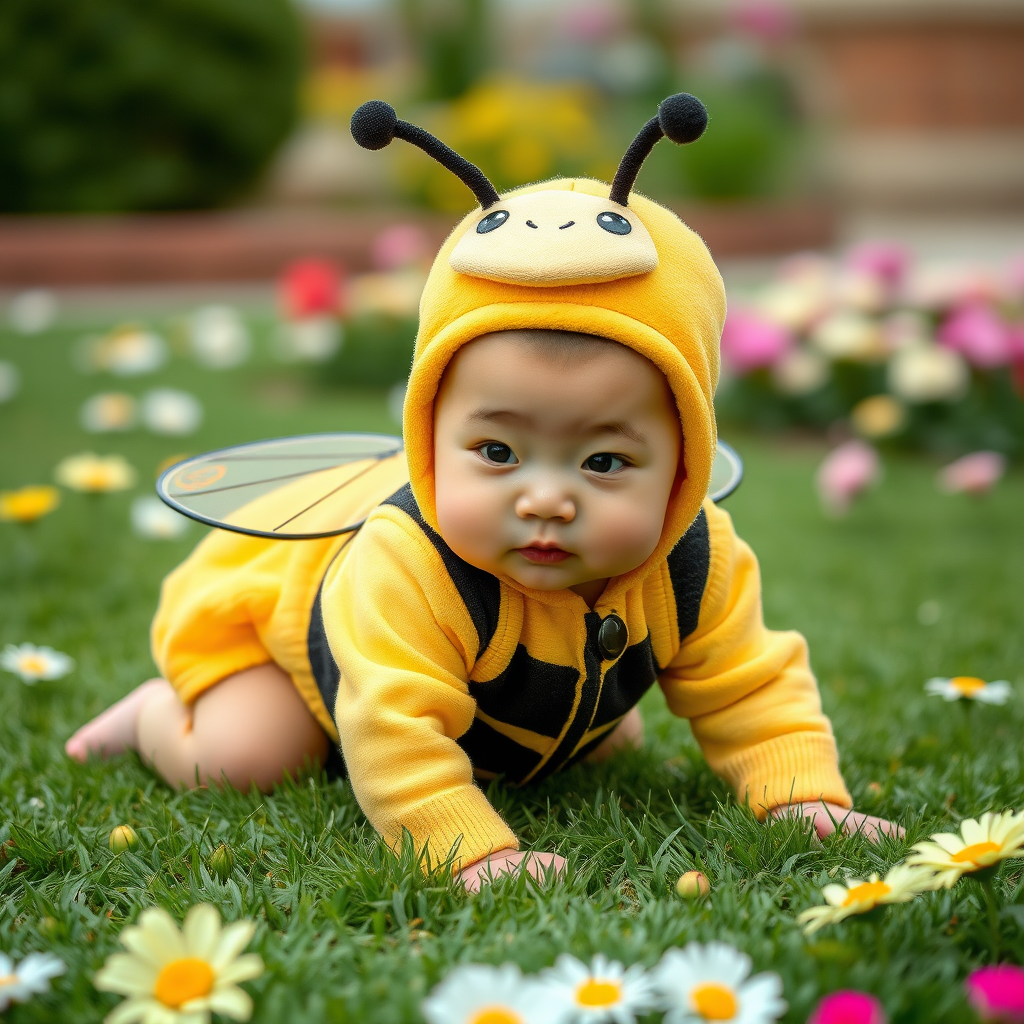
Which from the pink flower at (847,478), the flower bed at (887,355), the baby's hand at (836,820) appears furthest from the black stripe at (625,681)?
the flower bed at (887,355)

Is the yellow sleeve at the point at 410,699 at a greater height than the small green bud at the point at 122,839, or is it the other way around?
the yellow sleeve at the point at 410,699

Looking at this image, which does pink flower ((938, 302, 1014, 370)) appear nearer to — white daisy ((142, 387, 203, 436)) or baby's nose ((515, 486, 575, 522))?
white daisy ((142, 387, 203, 436))

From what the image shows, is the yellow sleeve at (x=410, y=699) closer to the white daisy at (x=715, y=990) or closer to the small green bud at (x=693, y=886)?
the small green bud at (x=693, y=886)

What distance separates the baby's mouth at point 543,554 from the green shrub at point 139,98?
→ 6423 millimetres

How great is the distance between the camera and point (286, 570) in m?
Answer: 1.78

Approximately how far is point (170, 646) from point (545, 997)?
92cm

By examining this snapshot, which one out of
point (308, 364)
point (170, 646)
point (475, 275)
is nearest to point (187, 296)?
point (308, 364)

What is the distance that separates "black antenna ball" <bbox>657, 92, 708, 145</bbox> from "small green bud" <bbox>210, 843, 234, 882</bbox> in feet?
3.16

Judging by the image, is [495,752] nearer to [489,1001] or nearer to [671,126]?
[489,1001]

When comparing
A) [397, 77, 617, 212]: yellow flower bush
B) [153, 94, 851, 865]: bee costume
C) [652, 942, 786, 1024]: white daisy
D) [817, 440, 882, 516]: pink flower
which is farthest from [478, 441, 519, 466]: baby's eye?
[397, 77, 617, 212]: yellow flower bush

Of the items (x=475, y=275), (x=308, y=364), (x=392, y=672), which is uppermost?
(x=475, y=275)

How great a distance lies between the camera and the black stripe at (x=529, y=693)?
5.08 feet

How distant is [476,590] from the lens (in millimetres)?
1514

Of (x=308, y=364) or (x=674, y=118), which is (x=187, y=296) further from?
(x=674, y=118)
